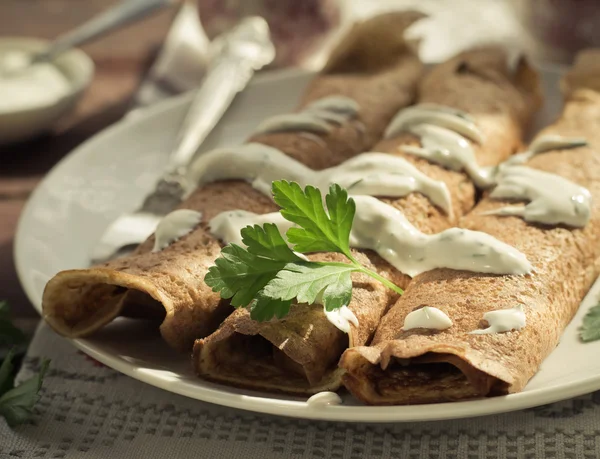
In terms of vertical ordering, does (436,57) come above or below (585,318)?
below

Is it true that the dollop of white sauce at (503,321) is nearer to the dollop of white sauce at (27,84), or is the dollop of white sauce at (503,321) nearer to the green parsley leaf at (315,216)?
the green parsley leaf at (315,216)

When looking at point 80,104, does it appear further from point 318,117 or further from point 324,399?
point 324,399

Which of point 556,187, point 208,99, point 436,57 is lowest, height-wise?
point 436,57

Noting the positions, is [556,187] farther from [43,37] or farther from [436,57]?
[43,37]

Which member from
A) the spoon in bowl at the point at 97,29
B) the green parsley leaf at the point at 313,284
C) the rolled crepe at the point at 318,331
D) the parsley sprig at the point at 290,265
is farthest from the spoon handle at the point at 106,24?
the green parsley leaf at the point at 313,284

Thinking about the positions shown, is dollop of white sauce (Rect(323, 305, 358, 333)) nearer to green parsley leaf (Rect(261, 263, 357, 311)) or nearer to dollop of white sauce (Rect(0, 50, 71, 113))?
green parsley leaf (Rect(261, 263, 357, 311))

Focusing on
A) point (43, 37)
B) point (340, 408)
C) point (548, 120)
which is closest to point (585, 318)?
point (340, 408)

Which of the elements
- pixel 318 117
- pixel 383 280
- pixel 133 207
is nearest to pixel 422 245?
pixel 383 280

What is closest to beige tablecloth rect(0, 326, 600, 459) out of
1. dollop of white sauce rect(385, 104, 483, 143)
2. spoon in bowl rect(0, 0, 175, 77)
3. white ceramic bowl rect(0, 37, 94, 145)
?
dollop of white sauce rect(385, 104, 483, 143)
